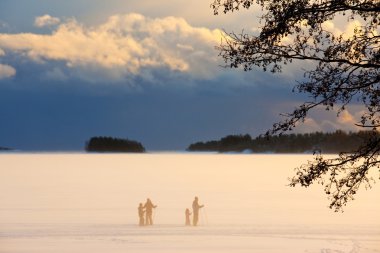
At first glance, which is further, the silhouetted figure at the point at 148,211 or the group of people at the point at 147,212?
the group of people at the point at 147,212

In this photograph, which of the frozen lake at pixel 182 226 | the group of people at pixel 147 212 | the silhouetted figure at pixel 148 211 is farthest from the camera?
the group of people at pixel 147 212

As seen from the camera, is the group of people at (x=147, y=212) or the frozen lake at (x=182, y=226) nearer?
the frozen lake at (x=182, y=226)

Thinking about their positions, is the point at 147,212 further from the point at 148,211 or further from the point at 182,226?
the point at 182,226

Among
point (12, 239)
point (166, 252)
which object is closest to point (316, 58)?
point (166, 252)

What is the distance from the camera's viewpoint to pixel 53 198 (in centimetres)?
7519

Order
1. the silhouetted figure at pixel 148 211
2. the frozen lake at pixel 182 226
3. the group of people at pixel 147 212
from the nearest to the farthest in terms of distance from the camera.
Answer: the frozen lake at pixel 182 226, the silhouetted figure at pixel 148 211, the group of people at pixel 147 212

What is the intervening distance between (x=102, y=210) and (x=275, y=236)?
75.1ft

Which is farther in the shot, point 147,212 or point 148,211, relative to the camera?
point 147,212

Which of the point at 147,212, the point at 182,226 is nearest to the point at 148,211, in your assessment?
the point at 147,212

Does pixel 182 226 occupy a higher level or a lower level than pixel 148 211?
lower

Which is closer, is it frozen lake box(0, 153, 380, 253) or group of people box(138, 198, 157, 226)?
frozen lake box(0, 153, 380, 253)

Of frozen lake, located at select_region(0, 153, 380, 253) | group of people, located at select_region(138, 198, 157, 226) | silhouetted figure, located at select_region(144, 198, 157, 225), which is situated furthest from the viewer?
group of people, located at select_region(138, 198, 157, 226)

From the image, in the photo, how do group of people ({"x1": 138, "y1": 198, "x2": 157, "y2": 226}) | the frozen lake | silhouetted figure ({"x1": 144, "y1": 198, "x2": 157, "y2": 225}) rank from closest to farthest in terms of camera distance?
the frozen lake, silhouetted figure ({"x1": 144, "y1": 198, "x2": 157, "y2": 225}), group of people ({"x1": 138, "y1": 198, "x2": 157, "y2": 226})

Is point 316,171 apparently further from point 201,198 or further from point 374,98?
point 201,198
